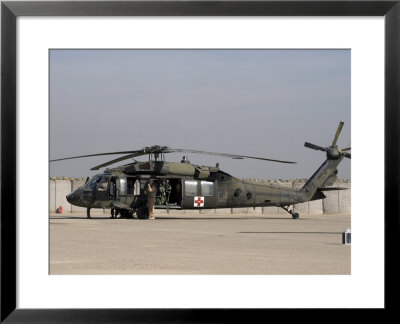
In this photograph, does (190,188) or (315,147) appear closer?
(190,188)

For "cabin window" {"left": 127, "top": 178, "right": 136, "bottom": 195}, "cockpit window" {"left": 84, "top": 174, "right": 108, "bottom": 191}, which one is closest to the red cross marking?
"cabin window" {"left": 127, "top": 178, "right": 136, "bottom": 195}

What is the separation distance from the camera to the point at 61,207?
35.3m

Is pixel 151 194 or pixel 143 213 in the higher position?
pixel 151 194

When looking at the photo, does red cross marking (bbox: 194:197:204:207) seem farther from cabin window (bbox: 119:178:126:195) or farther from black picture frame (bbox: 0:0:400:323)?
black picture frame (bbox: 0:0:400:323)

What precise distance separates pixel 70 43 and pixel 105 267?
175 inches

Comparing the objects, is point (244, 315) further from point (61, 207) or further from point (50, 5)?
point (61, 207)

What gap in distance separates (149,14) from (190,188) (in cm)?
2033

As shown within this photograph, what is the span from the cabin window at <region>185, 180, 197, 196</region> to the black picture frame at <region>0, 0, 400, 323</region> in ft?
66.3

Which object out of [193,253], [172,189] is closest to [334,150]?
[172,189]

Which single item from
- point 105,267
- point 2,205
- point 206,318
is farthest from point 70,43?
point 105,267

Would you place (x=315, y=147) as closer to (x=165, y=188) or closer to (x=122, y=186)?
(x=165, y=188)

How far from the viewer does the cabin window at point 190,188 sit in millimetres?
25978

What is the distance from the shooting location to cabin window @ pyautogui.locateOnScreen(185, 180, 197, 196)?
25978 millimetres

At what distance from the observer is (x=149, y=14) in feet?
19.1
